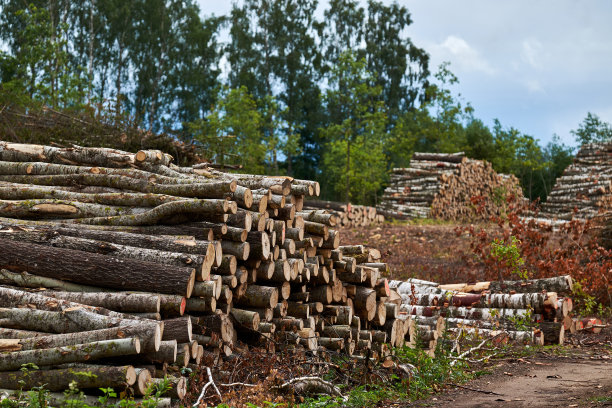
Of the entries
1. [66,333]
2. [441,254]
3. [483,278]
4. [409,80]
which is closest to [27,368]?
[66,333]

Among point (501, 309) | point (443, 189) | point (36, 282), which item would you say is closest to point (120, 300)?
point (36, 282)

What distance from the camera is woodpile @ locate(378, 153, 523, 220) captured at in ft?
81.6

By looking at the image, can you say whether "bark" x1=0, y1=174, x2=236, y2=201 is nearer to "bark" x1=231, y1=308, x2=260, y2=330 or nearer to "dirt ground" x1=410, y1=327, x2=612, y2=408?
"bark" x1=231, y1=308, x2=260, y2=330

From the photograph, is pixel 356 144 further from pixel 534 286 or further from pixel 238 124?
pixel 534 286

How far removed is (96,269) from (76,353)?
117 centimetres

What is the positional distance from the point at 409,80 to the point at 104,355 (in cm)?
4722

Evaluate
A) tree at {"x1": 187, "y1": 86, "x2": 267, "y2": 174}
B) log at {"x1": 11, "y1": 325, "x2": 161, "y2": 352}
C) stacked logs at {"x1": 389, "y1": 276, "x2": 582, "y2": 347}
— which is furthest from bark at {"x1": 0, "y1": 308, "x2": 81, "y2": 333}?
tree at {"x1": 187, "y1": 86, "x2": 267, "y2": 174}

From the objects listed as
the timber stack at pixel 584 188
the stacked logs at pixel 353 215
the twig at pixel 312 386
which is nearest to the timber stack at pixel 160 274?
the twig at pixel 312 386

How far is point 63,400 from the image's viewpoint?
5305 mm

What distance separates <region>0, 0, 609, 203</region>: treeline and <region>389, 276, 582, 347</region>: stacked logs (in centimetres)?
2336

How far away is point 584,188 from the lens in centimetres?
2584

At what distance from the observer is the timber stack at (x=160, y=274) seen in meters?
5.67

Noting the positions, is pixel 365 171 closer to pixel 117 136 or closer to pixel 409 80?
pixel 409 80

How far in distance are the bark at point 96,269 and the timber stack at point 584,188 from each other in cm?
1905
